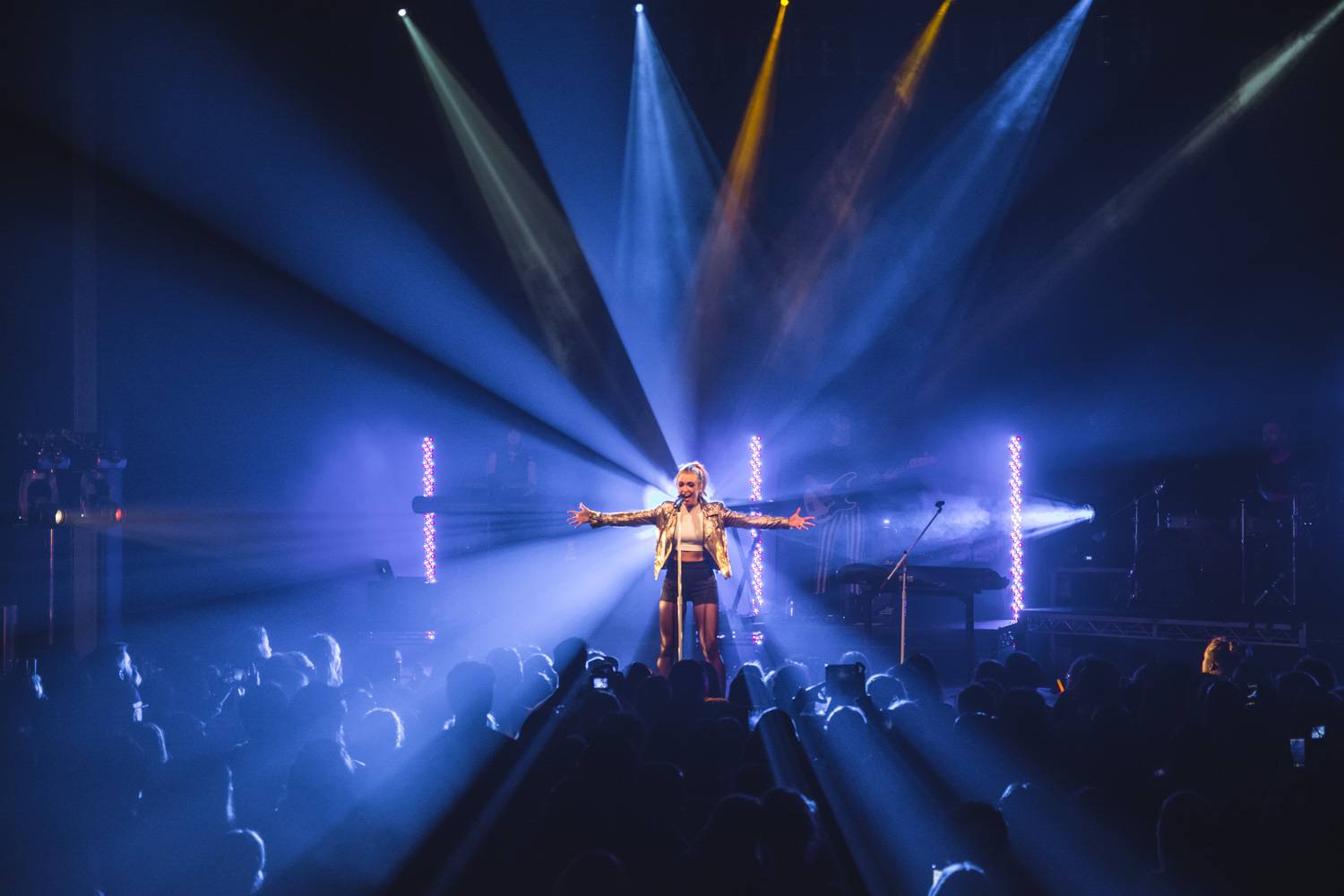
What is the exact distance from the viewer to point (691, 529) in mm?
8727

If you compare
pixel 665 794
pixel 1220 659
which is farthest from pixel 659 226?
pixel 665 794

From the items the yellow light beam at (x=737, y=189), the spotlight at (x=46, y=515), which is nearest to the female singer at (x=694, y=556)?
the yellow light beam at (x=737, y=189)

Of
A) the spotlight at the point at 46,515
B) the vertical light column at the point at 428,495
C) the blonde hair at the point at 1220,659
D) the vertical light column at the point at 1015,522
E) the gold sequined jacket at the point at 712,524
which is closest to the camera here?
the blonde hair at the point at 1220,659

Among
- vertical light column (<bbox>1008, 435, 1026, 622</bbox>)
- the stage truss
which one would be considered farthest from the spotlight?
vertical light column (<bbox>1008, 435, 1026, 622</bbox>)

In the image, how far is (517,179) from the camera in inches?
498

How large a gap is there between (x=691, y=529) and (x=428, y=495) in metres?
6.36

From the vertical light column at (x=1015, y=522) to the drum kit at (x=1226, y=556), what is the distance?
1293mm

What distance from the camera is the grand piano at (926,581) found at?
10.4 m

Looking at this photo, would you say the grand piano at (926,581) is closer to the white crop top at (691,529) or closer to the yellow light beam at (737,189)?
the white crop top at (691,529)

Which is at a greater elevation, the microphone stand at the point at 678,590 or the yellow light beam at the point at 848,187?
the yellow light beam at the point at 848,187

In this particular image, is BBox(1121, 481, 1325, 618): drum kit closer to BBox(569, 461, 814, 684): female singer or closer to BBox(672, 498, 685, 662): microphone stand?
BBox(569, 461, 814, 684): female singer

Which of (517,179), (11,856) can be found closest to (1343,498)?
(517,179)

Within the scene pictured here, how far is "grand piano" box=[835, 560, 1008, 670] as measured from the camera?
34.2ft

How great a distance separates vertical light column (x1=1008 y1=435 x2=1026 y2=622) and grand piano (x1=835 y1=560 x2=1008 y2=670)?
5.36ft
